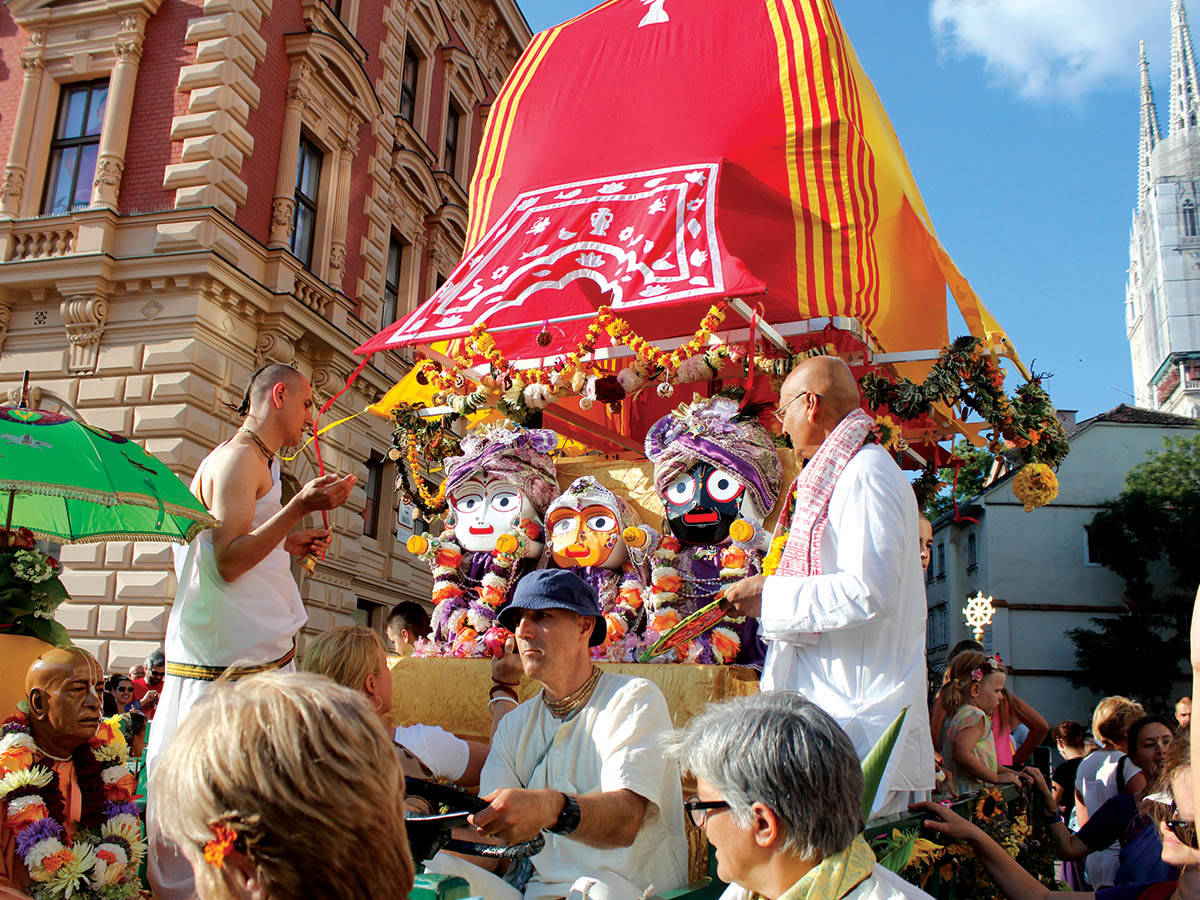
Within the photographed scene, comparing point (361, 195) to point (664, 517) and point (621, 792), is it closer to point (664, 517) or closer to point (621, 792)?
point (664, 517)

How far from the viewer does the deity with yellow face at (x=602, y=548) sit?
5.31 m

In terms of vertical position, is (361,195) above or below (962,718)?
above

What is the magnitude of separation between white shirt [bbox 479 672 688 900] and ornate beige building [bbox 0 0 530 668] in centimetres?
954

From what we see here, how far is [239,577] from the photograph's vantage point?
3.39 m

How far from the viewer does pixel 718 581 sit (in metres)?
5.24

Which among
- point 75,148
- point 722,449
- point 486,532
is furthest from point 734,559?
point 75,148

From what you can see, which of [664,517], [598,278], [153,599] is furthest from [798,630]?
[153,599]

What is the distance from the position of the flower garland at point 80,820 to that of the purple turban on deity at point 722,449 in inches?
118

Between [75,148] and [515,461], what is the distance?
10.7 meters

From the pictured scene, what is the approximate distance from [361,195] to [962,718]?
44.6ft

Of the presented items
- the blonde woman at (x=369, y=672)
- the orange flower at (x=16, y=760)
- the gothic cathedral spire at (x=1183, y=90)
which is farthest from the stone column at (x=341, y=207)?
the gothic cathedral spire at (x=1183, y=90)

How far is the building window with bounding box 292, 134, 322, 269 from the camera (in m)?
14.7

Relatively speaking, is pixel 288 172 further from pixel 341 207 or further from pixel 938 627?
pixel 938 627

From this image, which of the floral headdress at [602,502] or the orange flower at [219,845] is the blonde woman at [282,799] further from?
the floral headdress at [602,502]
